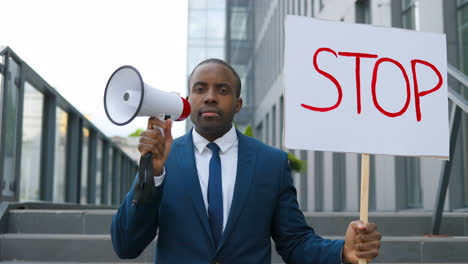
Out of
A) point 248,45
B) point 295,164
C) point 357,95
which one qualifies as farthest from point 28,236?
point 248,45

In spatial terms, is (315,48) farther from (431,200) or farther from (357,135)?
(431,200)

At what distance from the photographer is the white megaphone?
7.01ft

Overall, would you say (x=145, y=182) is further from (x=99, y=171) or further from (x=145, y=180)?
(x=99, y=171)

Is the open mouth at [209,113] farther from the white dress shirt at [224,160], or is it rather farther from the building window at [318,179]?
the building window at [318,179]

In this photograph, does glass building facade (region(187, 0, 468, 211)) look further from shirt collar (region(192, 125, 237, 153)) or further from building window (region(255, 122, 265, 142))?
shirt collar (region(192, 125, 237, 153))

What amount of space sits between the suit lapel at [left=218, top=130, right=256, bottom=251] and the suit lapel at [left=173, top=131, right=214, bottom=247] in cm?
8

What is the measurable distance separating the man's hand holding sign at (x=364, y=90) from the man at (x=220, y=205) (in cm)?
19

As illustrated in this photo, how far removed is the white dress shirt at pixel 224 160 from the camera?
258 centimetres

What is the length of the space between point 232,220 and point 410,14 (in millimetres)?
9857

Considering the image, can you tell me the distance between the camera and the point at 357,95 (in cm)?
262

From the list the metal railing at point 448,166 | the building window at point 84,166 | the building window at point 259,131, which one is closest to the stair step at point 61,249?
the metal railing at point 448,166

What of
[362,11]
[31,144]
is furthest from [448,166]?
[362,11]

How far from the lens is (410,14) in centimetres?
1156

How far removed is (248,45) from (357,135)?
3288 centimetres
